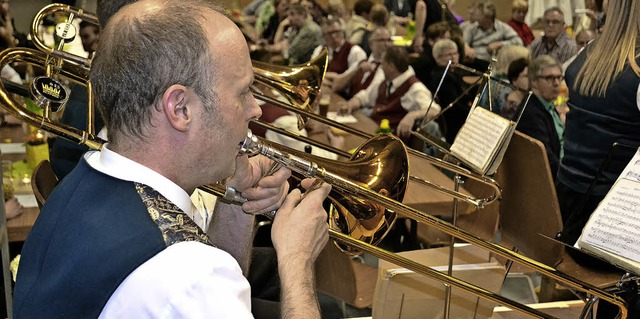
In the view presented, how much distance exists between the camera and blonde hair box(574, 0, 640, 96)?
107 inches

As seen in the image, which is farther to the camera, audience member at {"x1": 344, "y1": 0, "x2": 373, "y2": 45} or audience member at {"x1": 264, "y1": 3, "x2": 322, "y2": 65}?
audience member at {"x1": 344, "y1": 0, "x2": 373, "y2": 45}

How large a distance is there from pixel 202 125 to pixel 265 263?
5.14 feet

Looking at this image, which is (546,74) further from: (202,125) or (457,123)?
(202,125)

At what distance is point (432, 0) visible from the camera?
7883 millimetres

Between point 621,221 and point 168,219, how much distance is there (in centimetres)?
116

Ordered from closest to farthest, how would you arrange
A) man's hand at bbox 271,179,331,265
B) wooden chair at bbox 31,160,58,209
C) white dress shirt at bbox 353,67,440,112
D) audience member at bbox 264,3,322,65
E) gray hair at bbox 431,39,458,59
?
1. man's hand at bbox 271,179,331,265
2. wooden chair at bbox 31,160,58,209
3. white dress shirt at bbox 353,67,440,112
4. gray hair at bbox 431,39,458,59
5. audience member at bbox 264,3,322,65

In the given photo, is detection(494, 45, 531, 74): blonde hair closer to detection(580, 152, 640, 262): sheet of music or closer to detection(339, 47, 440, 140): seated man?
detection(339, 47, 440, 140): seated man

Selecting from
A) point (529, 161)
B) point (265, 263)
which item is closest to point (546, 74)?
point (529, 161)

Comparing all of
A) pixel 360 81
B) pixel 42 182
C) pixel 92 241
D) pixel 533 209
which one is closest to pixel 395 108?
pixel 360 81

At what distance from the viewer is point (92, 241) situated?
1373 millimetres

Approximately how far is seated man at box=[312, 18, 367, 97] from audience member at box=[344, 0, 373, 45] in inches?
24.2

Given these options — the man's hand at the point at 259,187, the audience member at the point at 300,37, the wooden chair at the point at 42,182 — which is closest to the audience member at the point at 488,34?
the audience member at the point at 300,37

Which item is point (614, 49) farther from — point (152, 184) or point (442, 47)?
point (442, 47)

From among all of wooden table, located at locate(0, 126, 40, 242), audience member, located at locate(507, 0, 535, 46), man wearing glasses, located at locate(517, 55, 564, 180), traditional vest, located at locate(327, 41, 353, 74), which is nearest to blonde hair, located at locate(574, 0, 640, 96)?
man wearing glasses, located at locate(517, 55, 564, 180)
